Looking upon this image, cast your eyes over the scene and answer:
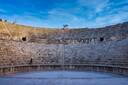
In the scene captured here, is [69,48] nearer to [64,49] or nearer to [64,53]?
[64,49]

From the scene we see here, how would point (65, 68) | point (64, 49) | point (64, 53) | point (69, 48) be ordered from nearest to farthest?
1. point (65, 68)
2. point (64, 53)
3. point (64, 49)
4. point (69, 48)

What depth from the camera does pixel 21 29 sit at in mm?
37094

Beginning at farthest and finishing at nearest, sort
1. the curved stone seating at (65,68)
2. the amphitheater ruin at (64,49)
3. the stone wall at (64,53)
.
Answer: the stone wall at (64,53) → the amphitheater ruin at (64,49) → the curved stone seating at (65,68)

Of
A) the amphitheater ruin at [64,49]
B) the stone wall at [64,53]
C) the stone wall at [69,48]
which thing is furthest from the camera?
the stone wall at [69,48]

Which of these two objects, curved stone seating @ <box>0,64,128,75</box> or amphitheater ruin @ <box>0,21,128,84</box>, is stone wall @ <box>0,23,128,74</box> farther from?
curved stone seating @ <box>0,64,128,75</box>

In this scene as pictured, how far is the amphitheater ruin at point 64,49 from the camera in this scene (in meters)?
26.5

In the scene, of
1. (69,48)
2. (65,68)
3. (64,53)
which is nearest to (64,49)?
(69,48)

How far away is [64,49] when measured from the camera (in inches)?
1337

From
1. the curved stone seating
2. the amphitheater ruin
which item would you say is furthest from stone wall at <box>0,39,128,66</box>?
the curved stone seating

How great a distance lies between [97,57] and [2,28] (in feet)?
49.3

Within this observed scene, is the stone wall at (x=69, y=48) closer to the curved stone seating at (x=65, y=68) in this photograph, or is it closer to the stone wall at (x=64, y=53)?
the stone wall at (x=64, y=53)

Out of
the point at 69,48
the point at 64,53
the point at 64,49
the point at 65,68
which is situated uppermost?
the point at 69,48

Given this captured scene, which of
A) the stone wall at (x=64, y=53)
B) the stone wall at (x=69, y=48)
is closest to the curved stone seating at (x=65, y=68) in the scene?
the stone wall at (x=69, y=48)

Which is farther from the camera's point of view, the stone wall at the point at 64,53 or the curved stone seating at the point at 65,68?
the stone wall at the point at 64,53
